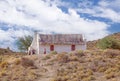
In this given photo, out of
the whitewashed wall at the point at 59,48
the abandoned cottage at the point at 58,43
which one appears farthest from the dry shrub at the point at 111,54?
the whitewashed wall at the point at 59,48

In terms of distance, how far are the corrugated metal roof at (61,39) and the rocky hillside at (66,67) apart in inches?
484

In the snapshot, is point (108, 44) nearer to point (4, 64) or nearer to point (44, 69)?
point (44, 69)

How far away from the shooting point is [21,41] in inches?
3467

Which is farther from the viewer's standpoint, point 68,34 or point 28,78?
point 68,34

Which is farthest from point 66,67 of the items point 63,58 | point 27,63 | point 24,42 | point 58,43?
point 24,42

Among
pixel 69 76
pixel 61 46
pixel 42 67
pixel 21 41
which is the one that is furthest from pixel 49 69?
pixel 21 41

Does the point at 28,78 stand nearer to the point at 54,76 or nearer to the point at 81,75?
the point at 54,76

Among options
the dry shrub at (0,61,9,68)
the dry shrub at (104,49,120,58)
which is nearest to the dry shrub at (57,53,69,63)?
the dry shrub at (104,49,120,58)

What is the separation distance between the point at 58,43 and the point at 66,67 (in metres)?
18.7

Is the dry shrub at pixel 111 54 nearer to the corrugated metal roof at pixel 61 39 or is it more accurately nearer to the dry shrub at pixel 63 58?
the dry shrub at pixel 63 58

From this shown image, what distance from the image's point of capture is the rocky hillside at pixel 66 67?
4562 centimetres

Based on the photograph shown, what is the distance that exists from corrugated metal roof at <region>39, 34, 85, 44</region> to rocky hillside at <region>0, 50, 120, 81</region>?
40.3 ft

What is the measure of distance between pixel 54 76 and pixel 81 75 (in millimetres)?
3256

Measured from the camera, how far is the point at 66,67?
49.8 meters
